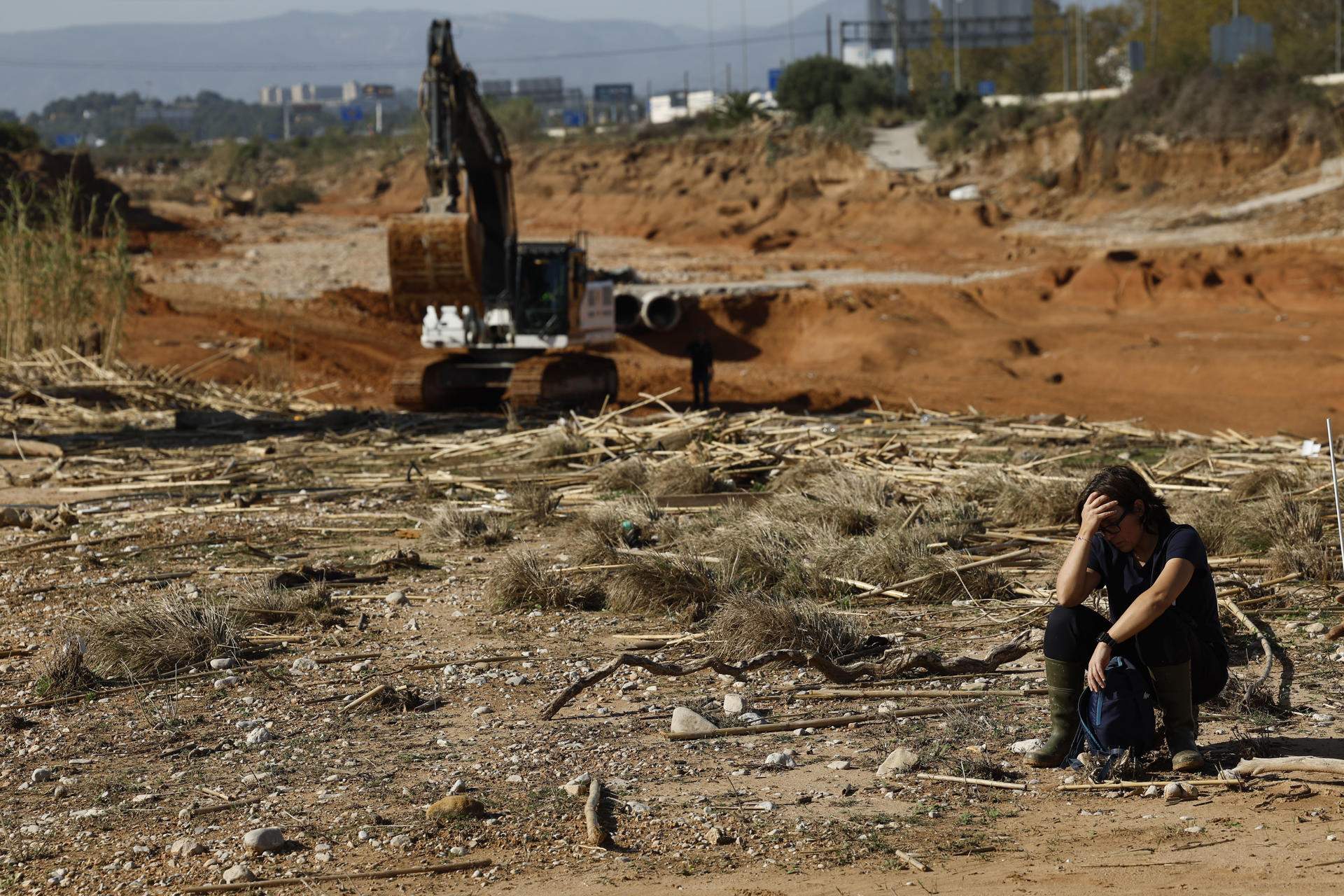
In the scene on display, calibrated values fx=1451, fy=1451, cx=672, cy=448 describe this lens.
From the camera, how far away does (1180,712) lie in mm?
5227

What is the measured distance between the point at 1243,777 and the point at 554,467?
778 centimetres

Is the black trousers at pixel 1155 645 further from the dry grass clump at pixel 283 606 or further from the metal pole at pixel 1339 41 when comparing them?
the metal pole at pixel 1339 41

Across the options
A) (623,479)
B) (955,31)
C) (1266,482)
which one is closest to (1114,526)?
(1266,482)

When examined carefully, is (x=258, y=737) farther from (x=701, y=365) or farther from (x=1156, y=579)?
Answer: (x=701, y=365)

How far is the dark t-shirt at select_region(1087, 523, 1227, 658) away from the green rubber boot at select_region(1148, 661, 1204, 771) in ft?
0.65

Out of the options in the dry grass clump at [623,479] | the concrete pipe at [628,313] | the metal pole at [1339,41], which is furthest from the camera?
the metal pole at [1339,41]

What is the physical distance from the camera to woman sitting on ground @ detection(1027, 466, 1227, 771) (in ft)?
16.6

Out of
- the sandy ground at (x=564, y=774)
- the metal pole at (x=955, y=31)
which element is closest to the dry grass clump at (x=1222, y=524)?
the sandy ground at (x=564, y=774)

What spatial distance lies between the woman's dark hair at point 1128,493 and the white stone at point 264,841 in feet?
9.93

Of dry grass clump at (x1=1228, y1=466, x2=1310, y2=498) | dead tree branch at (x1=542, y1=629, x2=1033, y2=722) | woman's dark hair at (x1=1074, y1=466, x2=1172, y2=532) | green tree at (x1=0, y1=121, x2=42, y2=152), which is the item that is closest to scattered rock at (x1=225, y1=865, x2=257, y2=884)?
dead tree branch at (x1=542, y1=629, x2=1033, y2=722)

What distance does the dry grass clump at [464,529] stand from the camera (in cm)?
980

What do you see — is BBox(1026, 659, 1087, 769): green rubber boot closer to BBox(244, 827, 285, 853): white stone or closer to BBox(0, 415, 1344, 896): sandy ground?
BBox(0, 415, 1344, 896): sandy ground

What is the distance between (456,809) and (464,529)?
188 inches

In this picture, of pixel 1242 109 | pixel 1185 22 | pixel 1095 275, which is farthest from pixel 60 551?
pixel 1185 22
